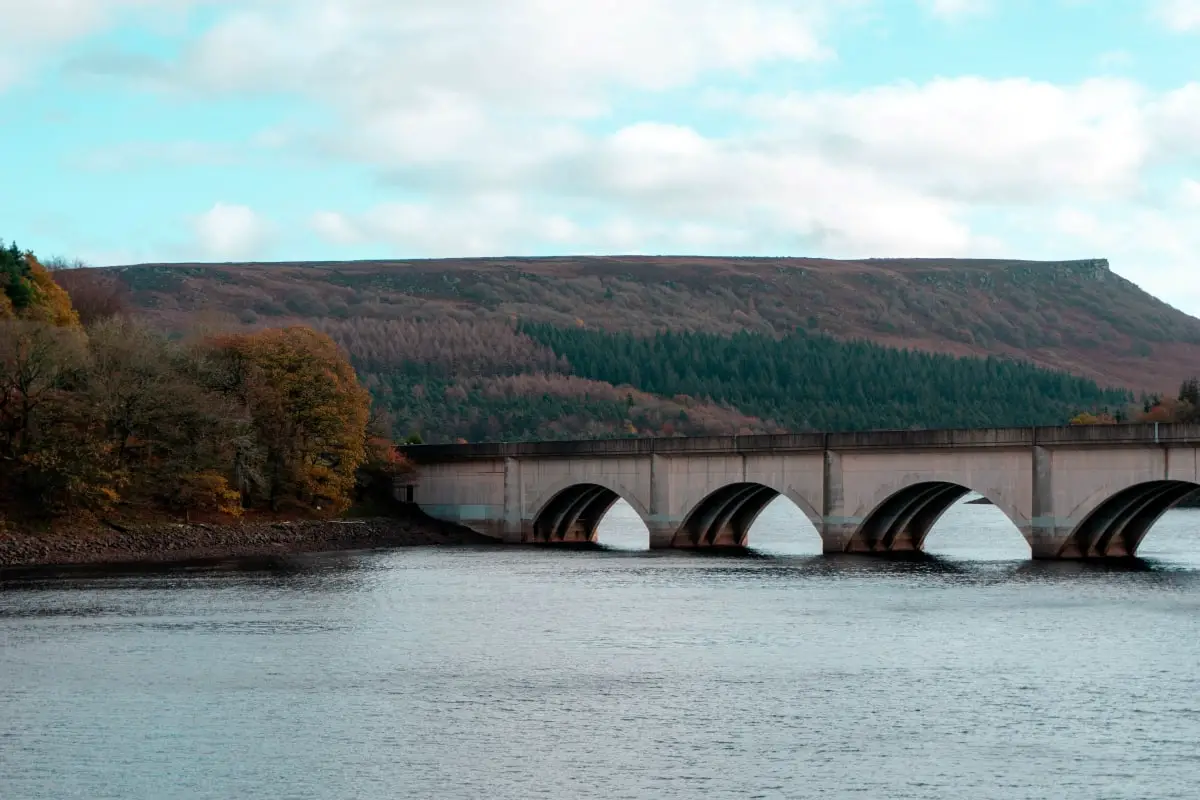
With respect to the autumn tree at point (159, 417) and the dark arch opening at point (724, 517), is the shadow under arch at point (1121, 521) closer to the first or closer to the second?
the dark arch opening at point (724, 517)

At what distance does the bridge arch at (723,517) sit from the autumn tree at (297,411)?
72.8ft

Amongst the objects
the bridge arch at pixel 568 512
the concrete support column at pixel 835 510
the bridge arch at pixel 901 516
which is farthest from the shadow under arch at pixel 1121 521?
the bridge arch at pixel 568 512

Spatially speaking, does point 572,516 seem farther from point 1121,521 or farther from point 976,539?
point 1121,521

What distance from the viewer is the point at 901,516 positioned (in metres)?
92.5

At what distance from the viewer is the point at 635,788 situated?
33.4 meters

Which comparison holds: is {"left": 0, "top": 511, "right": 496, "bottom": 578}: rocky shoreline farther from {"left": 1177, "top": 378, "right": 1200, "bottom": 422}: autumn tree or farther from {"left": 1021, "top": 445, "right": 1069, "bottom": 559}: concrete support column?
{"left": 1177, "top": 378, "right": 1200, "bottom": 422}: autumn tree

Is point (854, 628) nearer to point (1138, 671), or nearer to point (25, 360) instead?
point (1138, 671)

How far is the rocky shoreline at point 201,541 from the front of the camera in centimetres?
8819

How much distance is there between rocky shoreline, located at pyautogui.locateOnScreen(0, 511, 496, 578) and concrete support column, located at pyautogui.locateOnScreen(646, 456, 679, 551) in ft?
48.1

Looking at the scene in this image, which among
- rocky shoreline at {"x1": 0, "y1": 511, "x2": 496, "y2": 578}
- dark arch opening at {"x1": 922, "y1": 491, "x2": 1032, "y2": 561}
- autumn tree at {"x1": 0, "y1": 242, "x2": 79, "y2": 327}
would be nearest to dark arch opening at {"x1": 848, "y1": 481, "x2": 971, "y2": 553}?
dark arch opening at {"x1": 922, "y1": 491, "x2": 1032, "y2": 561}

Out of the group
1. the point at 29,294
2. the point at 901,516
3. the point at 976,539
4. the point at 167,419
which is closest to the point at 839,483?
the point at 901,516

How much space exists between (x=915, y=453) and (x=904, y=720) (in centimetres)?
4759

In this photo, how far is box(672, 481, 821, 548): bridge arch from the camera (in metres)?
102

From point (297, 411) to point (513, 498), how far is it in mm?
15812
